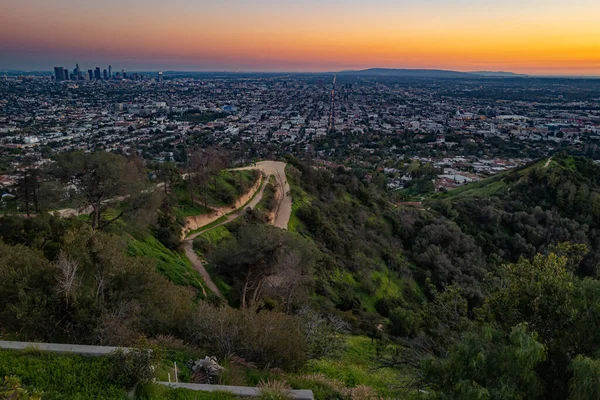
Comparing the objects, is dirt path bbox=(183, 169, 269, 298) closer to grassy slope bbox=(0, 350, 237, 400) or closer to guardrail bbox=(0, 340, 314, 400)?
guardrail bbox=(0, 340, 314, 400)

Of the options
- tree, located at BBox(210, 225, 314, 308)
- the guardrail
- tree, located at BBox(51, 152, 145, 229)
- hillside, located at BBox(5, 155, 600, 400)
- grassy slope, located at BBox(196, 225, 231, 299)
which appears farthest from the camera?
grassy slope, located at BBox(196, 225, 231, 299)

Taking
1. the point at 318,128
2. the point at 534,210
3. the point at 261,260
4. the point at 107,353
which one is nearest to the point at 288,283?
the point at 261,260

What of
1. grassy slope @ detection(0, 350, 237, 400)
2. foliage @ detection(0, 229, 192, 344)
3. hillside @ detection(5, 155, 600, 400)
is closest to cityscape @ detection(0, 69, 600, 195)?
hillside @ detection(5, 155, 600, 400)

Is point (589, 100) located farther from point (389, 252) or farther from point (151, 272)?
point (151, 272)

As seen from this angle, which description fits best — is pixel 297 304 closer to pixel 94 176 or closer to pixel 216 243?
pixel 216 243

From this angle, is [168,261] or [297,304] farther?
[297,304]

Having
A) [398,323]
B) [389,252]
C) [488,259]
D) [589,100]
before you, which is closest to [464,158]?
[488,259]

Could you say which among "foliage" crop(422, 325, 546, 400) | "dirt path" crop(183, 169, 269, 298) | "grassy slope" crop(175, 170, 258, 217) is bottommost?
"dirt path" crop(183, 169, 269, 298)

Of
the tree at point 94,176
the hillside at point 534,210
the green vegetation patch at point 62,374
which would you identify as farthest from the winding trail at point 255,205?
the hillside at point 534,210

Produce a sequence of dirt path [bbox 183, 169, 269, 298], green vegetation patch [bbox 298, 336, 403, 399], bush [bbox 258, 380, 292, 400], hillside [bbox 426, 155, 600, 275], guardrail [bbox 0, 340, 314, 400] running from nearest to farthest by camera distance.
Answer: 1. bush [bbox 258, 380, 292, 400]
2. guardrail [bbox 0, 340, 314, 400]
3. green vegetation patch [bbox 298, 336, 403, 399]
4. dirt path [bbox 183, 169, 269, 298]
5. hillside [bbox 426, 155, 600, 275]
